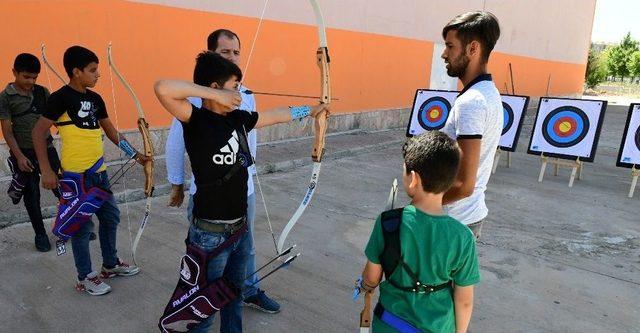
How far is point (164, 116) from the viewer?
6312 millimetres

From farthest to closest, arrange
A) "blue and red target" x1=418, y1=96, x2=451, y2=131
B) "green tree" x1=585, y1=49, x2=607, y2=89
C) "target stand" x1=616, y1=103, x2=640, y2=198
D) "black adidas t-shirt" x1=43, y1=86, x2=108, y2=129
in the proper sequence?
1. "green tree" x1=585, y1=49, x2=607, y2=89
2. "blue and red target" x1=418, y1=96, x2=451, y2=131
3. "target stand" x1=616, y1=103, x2=640, y2=198
4. "black adidas t-shirt" x1=43, y1=86, x2=108, y2=129

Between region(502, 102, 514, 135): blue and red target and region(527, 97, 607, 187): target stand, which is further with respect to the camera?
region(502, 102, 514, 135): blue and red target

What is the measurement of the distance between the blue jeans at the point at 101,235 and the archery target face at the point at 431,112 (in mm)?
5979

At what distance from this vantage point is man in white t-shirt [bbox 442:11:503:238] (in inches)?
68.2

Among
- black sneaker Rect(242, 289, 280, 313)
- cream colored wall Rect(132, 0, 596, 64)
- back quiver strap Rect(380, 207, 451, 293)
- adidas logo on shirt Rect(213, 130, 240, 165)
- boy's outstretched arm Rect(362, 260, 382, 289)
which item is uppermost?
cream colored wall Rect(132, 0, 596, 64)

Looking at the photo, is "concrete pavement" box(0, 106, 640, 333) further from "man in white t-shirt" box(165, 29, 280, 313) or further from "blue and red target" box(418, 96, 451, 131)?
"blue and red target" box(418, 96, 451, 131)

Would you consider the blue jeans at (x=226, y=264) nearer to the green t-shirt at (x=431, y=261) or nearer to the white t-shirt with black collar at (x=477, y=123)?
the green t-shirt at (x=431, y=261)

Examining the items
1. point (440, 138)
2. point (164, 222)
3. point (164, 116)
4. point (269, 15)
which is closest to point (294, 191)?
point (164, 222)

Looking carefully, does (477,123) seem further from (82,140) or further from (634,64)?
(634,64)

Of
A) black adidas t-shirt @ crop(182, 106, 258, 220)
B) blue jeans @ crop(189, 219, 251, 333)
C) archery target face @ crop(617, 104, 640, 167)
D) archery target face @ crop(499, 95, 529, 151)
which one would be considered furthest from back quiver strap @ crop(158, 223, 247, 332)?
archery target face @ crop(617, 104, 640, 167)

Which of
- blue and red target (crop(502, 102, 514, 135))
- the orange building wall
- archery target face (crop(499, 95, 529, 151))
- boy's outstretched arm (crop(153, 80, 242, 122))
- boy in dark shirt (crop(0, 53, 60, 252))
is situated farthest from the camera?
blue and red target (crop(502, 102, 514, 135))

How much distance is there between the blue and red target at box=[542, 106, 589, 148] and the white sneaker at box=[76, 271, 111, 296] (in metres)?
6.46

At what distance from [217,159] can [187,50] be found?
16.3 ft

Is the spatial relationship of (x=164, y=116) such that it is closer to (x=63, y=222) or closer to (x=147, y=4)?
(x=147, y=4)
